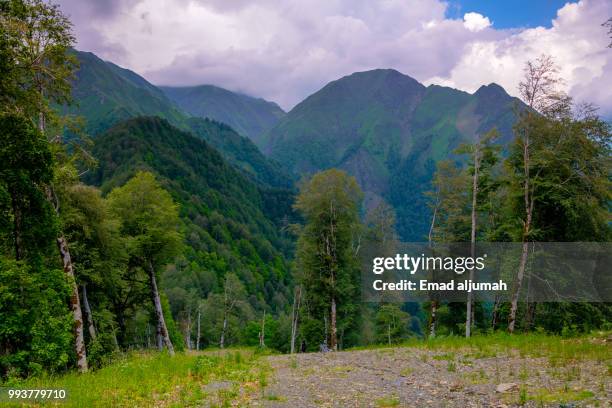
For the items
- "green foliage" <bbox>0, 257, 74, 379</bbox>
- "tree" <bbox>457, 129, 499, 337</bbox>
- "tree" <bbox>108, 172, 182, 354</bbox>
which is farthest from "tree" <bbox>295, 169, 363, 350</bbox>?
"green foliage" <bbox>0, 257, 74, 379</bbox>

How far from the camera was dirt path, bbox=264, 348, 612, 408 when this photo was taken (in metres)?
10.2

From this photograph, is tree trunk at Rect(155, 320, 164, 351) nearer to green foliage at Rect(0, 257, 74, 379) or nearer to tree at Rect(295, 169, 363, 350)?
tree at Rect(295, 169, 363, 350)

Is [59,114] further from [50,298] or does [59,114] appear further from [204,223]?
[204,223]

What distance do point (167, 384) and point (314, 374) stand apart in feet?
16.7

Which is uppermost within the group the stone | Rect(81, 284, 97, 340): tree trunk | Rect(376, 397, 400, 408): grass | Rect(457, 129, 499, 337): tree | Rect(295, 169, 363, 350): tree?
Rect(457, 129, 499, 337): tree

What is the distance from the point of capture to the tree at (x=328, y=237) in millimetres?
30688

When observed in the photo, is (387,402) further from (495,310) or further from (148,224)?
(148,224)

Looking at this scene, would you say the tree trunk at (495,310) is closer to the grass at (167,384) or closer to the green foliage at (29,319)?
the grass at (167,384)

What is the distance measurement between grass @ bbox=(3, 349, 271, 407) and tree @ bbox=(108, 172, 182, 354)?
13.0 m

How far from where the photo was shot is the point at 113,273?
1020 inches

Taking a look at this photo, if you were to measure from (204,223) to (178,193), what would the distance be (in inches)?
796

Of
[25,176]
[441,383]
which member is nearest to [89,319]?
[25,176]

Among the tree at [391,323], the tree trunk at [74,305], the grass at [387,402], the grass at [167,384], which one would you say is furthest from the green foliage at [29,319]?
the tree at [391,323]

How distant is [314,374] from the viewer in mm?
14875
